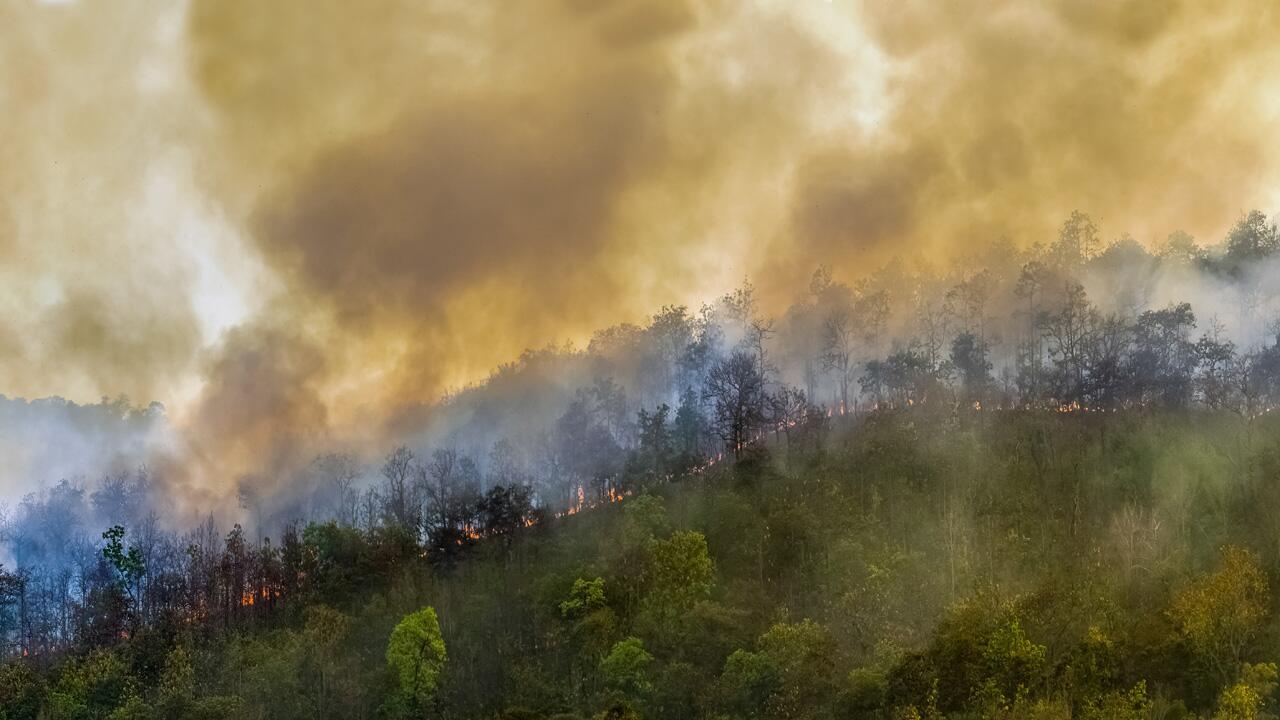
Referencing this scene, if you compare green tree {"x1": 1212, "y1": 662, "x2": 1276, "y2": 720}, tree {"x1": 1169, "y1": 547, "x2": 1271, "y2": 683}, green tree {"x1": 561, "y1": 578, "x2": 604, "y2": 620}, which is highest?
green tree {"x1": 561, "y1": 578, "x2": 604, "y2": 620}

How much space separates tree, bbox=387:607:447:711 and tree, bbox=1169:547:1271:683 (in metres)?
66.8

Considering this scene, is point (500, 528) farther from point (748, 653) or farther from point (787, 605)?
point (748, 653)

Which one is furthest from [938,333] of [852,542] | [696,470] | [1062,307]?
[852,542]

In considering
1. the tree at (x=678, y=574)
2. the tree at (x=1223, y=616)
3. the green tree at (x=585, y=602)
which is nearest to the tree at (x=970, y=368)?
the tree at (x=678, y=574)

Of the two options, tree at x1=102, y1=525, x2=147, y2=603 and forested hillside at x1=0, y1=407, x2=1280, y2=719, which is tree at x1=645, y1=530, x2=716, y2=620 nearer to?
forested hillside at x1=0, y1=407, x2=1280, y2=719

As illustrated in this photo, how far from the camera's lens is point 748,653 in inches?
3563

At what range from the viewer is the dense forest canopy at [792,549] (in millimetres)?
86000

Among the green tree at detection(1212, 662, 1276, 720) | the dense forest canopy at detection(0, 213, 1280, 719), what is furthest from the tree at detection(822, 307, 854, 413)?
the green tree at detection(1212, 662, 1276, 720)

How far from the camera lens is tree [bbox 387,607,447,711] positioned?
99625mm

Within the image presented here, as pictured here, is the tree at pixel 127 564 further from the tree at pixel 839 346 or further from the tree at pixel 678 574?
the tree at pixel 839 346

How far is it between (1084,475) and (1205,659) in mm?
41303

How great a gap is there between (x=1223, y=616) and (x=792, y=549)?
4437 cm

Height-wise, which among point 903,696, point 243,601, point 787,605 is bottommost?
point 903,696

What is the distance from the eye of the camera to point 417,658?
102625 millimetres
